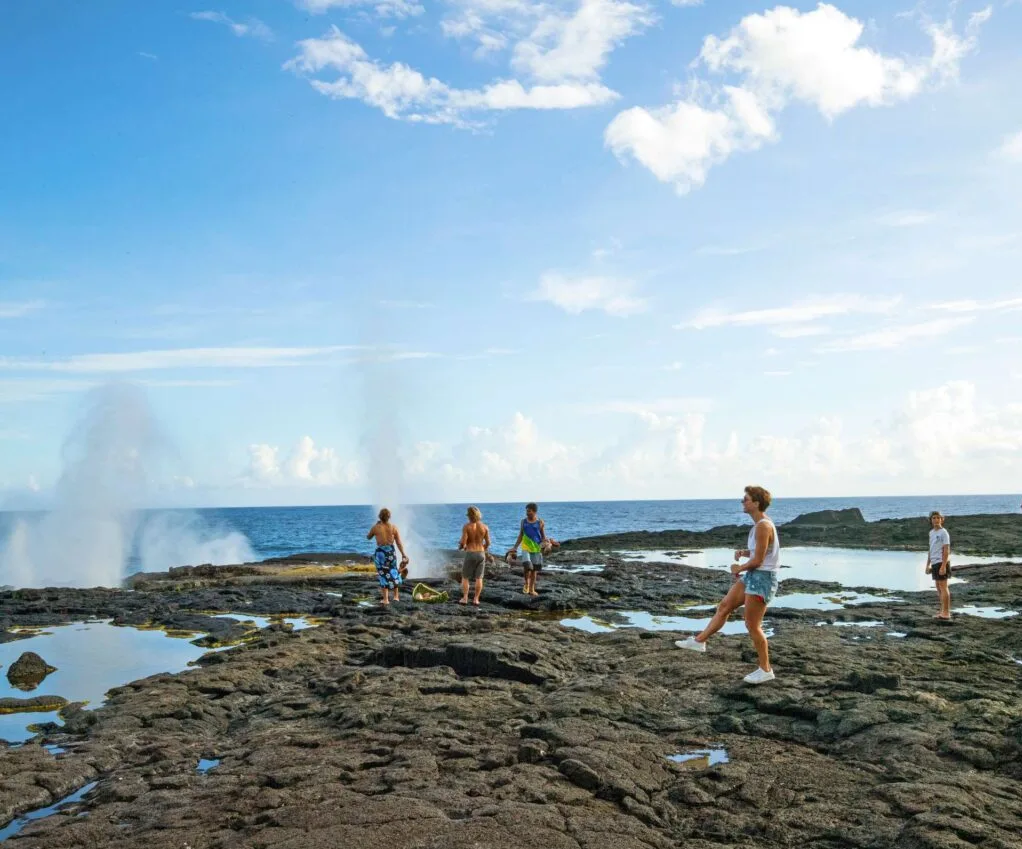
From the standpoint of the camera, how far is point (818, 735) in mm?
7938

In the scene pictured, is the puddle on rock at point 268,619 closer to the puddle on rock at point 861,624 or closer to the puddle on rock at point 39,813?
the puddle on rock at point 39,813

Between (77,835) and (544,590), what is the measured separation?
52.8ft

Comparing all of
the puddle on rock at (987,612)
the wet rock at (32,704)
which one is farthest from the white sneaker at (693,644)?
the puddle on rock at (987,612)

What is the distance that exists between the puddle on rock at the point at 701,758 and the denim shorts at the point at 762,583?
2.42 metres

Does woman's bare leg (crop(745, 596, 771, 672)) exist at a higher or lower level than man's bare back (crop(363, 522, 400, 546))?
lower

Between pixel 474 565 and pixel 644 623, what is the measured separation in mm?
4183

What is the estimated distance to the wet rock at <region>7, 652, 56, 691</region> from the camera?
11.5 metres

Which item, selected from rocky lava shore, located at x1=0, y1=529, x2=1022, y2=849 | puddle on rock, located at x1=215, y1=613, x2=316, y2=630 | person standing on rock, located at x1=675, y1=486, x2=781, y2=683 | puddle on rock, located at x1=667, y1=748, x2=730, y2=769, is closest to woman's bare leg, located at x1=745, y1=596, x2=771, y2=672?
person standing on rock, located at x1=675, y1=486, x2=781, y2=683

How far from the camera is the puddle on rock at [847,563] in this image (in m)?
26.6

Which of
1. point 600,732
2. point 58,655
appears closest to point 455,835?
point 600,732

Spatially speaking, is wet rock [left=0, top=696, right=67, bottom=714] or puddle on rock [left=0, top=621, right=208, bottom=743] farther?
puddle on rock [left=0, top=621, right=208, bottom=743]

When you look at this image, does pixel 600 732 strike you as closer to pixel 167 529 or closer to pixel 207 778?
pixel 207 778

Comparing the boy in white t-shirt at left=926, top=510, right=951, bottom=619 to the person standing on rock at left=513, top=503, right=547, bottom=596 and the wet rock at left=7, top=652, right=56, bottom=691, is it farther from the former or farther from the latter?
the wet rock at left=7, top=652, right=56, bottom=691

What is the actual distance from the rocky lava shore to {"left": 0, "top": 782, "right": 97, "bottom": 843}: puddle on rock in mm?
96
